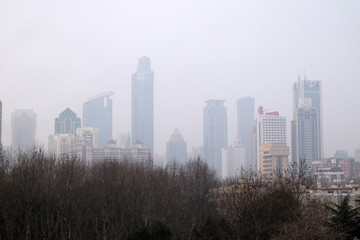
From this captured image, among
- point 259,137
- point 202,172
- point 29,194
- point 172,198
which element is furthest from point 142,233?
point 259,137

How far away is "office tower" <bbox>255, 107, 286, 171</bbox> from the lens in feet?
599

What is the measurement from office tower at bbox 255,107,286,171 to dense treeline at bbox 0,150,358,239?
154 meters

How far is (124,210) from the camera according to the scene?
26797 mm

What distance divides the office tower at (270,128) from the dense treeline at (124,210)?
153635 mm

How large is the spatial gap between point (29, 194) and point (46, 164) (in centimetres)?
484

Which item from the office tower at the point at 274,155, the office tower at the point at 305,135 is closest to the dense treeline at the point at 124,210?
the office tower at the point at 274,155


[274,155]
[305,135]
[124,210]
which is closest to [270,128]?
[305,135]

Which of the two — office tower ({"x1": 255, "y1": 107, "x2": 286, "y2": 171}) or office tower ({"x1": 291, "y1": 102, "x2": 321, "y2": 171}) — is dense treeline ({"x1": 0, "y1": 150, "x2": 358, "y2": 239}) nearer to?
office tower ({"x1": 255, "y1": 107, "x2": 286, "y2": 171})

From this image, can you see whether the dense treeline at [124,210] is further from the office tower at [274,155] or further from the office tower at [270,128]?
the office tower at [270,128]

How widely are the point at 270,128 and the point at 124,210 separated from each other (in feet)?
530

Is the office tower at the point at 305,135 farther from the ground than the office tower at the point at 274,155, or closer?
farther from the ground

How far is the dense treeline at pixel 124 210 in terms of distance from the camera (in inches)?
808

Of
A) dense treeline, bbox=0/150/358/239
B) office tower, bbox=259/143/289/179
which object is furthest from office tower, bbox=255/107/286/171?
dense treeline, bbox=0/150/358/239

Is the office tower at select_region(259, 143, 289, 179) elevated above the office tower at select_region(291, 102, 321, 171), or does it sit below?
below
